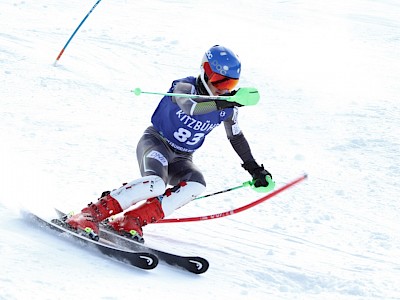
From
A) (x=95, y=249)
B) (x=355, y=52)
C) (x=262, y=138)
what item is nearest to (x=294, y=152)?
(x=262, y=138)

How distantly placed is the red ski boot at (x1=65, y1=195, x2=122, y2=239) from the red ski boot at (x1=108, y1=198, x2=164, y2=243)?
129 millimetres

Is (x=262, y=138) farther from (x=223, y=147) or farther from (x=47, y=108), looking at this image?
(x=47, y=108)

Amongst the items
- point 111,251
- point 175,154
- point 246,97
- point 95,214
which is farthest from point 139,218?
point 246,97

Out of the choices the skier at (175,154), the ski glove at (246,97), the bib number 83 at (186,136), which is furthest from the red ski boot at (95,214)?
the ski glove at (246,97)

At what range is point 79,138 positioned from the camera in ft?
24.3

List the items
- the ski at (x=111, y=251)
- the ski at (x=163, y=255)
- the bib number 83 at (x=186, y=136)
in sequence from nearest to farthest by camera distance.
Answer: the ski at (x=111, y=251) < the ski at (x=163, y=255) < the bib number 83 at (x=186, y=136)

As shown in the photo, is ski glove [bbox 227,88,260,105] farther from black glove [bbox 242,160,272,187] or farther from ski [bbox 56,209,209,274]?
ski [bbox 56,209,209,274]

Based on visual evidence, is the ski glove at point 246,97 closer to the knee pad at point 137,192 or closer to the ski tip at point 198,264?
the knee pad at point 137,192

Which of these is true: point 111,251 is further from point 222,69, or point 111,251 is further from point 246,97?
point 222,69

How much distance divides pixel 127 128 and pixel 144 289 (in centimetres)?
415

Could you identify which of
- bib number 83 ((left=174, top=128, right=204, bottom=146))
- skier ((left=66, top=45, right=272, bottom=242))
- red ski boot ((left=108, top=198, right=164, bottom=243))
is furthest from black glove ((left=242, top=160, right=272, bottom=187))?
red ski boot ((left=108, top=198, right=164, bottom=243))

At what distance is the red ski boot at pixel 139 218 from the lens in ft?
16.0

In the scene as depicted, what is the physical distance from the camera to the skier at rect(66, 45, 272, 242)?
4824 millimetres

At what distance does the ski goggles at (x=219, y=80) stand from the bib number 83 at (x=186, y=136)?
0.42 metres
